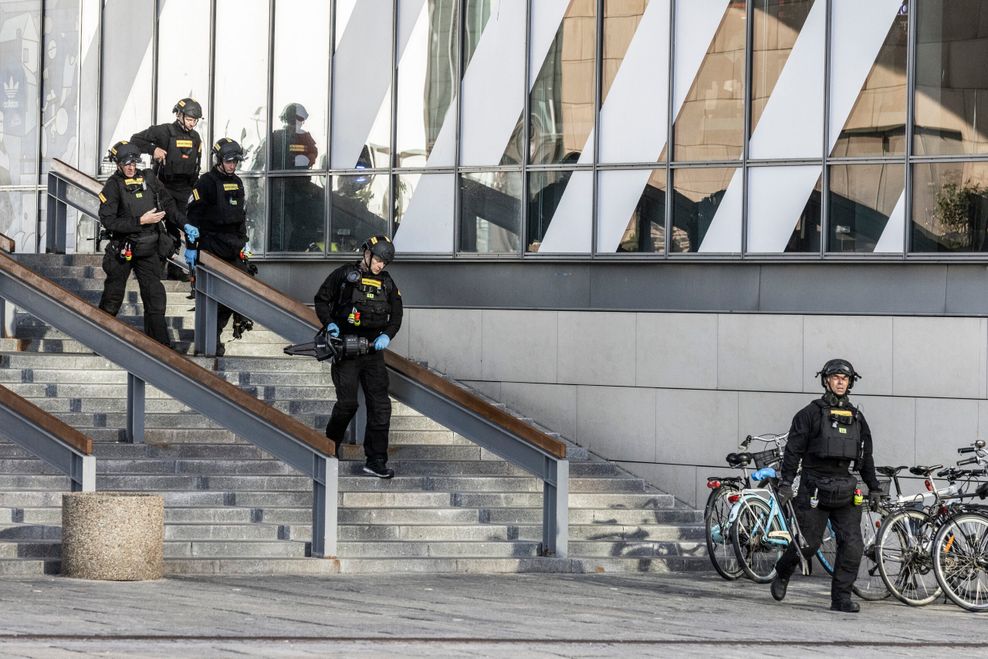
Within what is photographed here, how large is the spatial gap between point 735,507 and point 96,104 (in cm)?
1118

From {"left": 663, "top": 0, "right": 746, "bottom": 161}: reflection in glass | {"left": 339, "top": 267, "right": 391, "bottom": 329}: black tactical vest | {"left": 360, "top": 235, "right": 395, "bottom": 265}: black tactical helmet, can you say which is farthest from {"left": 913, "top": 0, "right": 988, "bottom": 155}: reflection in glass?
{"left": 339, "top": 267, "right": 391, "bottom": 329}: black tactical vest

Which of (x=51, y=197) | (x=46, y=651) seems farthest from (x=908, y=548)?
(x=51, y=197)

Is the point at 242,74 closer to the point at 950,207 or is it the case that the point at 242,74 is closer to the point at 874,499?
the point at 950,207

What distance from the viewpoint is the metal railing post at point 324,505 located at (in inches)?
478

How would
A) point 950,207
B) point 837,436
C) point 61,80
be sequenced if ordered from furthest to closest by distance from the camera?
point 61,80 → point 950,207 → point 837,436

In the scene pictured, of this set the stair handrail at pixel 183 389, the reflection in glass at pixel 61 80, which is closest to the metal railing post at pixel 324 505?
the stair handrail at pixel 183 389

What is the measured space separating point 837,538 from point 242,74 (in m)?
10.5

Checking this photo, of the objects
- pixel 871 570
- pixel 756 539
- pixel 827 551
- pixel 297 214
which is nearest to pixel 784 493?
pixel 871 570

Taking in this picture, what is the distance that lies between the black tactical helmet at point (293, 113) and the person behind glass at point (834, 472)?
898 cm

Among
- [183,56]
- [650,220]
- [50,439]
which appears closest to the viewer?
[50,439]

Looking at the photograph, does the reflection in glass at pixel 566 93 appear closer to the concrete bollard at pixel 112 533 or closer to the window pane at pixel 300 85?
the window pane at pixel 300 85

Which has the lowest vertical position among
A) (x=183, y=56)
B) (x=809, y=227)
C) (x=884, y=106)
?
(x=809, y=227)

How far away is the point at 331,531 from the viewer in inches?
481

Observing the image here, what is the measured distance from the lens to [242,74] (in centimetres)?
1944
